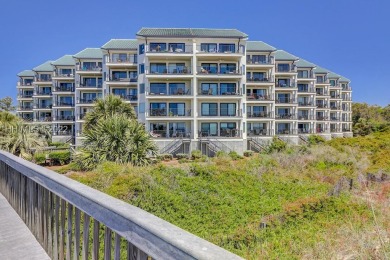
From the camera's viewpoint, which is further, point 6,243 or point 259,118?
point 259,118

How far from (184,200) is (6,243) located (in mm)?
9372

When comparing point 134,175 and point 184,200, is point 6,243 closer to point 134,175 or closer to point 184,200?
point 184,200

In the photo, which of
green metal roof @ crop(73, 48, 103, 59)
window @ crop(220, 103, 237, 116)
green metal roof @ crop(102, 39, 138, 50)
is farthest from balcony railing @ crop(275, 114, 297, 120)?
green metal roof @ crop(73, 48, 103, 59)

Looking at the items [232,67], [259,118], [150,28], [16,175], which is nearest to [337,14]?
[232,67]

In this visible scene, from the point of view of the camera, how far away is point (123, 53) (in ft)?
126

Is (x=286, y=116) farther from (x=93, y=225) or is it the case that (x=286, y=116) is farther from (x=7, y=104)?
(x=7, y=104)

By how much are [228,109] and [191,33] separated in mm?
10619

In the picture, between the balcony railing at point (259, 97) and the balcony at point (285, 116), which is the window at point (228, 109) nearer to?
the balcony railing at point (259, 97)

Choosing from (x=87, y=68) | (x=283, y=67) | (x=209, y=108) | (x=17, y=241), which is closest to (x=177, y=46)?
(x=209, y=108)

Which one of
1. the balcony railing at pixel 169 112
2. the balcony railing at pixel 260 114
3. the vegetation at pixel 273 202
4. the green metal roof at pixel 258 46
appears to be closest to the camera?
the vegetation at pixel 273 202

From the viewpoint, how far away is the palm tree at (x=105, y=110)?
24.1m

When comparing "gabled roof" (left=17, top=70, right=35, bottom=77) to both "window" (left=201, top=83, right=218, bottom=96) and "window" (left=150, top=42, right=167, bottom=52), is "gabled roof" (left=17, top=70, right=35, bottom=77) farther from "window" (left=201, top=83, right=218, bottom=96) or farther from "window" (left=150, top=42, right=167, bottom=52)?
"window" (left=201, top=83, right=218, bottom=96)

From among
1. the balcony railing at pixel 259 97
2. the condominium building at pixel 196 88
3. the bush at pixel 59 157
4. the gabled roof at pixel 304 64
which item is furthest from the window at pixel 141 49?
the gabled roof at pixel 304 64

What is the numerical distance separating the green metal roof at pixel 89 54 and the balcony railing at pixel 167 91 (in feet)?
45.2
